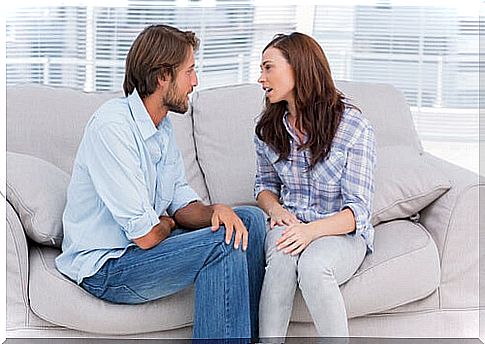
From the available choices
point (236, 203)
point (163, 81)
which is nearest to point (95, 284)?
point (163, 81)

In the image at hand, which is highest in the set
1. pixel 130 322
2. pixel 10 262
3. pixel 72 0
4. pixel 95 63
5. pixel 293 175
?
pixel 72 0

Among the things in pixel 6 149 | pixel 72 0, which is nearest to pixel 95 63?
pixel 72 0

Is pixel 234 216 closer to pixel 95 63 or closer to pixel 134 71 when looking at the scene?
pixel 134 71

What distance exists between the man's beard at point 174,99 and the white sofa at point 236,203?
418 mm

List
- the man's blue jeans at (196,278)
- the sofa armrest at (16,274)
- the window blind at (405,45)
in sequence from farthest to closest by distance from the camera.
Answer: the window blind at (405,45), the sofa armrest at (16,274), the man's blue jeans at (196,278)

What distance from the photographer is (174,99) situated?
233 centimetres

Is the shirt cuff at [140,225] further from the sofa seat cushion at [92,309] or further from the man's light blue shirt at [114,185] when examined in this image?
the sofa seat cushion at [92,309]

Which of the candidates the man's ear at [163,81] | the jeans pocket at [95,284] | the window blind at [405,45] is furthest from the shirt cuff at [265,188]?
the window blind at [405,45]

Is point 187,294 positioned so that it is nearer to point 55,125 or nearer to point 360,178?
point 360,178

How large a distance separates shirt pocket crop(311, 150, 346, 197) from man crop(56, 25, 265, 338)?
20 cm

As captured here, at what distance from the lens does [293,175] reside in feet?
8.24

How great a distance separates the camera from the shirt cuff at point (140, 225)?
2.18m

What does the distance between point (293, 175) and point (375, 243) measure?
1.00 feet

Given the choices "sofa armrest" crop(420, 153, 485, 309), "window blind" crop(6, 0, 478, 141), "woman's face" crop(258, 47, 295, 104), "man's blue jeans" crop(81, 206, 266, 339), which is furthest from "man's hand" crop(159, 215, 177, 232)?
"window blind" crop(6, 0, 478, 141)
